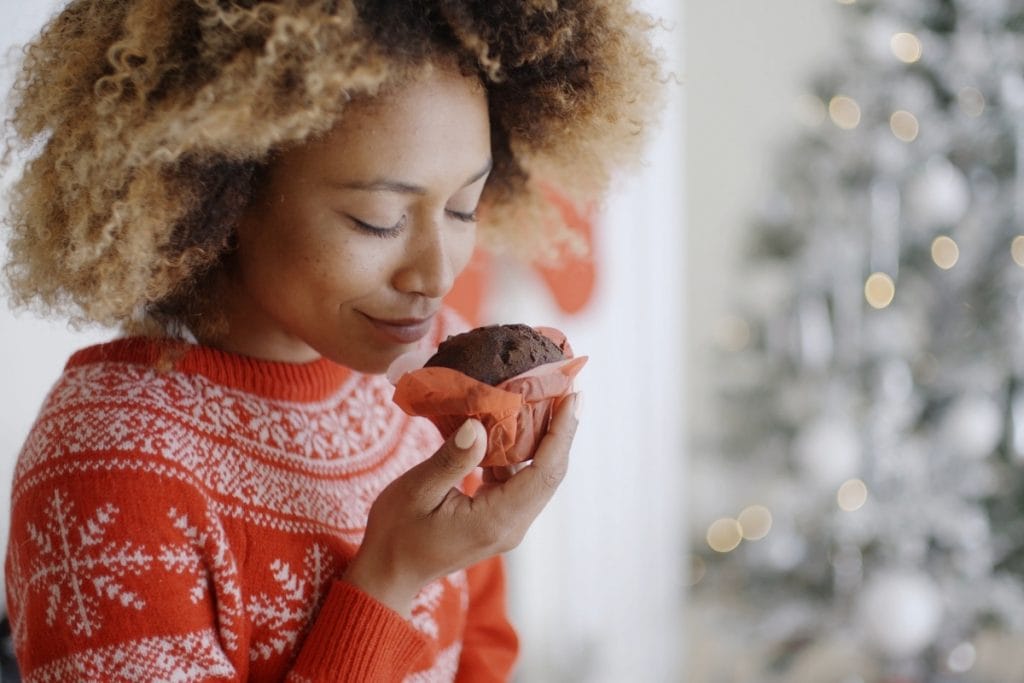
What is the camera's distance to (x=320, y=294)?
94 centimetres

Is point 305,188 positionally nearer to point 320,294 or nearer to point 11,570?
point 320,294

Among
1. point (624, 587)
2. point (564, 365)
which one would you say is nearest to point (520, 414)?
point (564, 365)

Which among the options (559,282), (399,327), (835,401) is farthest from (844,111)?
(399,327)

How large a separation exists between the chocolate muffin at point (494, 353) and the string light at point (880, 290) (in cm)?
192

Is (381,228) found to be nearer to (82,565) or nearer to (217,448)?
(217,448)

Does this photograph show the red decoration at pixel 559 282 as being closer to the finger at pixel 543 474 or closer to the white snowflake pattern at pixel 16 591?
the finger at pixel 543 474

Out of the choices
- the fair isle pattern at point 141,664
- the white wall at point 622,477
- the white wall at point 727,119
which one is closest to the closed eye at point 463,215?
the fair isle pattern at point 141,664

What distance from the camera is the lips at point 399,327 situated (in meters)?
0.98

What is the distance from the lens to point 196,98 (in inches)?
32.5

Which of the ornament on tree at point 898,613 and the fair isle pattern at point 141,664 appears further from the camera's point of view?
the ornament on tree at point 898,613

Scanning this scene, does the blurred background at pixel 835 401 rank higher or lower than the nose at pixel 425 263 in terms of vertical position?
lower

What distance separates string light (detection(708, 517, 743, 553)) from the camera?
3150 millimetres

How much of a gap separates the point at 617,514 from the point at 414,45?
93.5 inches

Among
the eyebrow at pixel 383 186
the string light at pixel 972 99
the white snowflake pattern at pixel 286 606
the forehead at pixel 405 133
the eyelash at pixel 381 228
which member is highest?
the forehead at pixel 405 133
